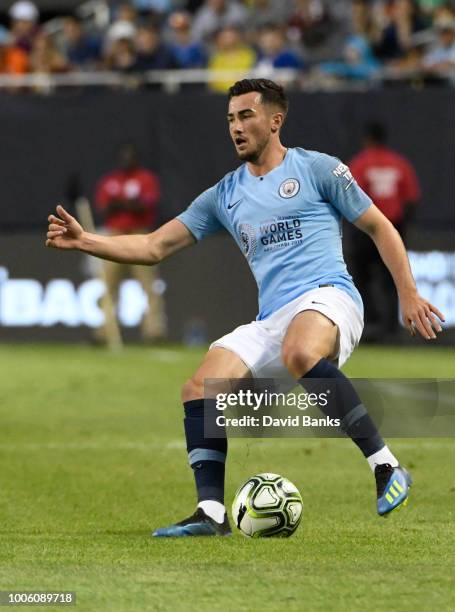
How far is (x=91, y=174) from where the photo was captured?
21500 millimetres

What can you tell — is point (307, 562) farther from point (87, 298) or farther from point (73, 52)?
point (73, 52)

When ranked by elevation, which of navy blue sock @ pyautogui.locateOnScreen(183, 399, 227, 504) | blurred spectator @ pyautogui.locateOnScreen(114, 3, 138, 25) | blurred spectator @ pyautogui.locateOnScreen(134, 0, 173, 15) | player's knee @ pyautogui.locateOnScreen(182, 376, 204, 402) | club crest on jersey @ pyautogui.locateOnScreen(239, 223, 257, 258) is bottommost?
navy blue sock @ pyautogui.locateOnScreen(183, 399, 227, 504)

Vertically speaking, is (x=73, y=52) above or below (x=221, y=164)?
above

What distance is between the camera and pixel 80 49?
22.8 m

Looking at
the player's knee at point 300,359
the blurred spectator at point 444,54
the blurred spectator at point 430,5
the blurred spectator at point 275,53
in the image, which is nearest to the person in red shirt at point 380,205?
the blurred spectator at point 444,54

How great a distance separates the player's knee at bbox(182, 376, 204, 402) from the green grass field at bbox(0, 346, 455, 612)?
69 centimetres

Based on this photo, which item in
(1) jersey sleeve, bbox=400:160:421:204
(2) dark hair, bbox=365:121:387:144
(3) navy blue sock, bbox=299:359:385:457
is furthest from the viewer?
(1) jersey sleeve, bbox=400:160:421:204

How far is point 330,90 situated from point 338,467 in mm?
11339

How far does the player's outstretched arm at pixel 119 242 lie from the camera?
7.65 m

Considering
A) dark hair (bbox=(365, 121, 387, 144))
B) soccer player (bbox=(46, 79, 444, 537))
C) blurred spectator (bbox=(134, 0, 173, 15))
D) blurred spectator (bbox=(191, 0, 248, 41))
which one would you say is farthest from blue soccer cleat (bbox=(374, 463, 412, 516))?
blurred spectator (bbox=(134, 0, 173, 15))

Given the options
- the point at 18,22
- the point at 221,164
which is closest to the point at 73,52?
the point at 18,22

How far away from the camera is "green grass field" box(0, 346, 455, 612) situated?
5.72 metres

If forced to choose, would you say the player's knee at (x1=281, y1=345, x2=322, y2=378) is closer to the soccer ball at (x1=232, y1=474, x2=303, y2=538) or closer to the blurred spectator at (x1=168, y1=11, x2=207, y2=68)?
the soccer ball at (x1=232, y1=474, x2=303, y2=538)

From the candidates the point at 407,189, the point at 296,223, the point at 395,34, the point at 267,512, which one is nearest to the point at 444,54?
the point at 395,34
